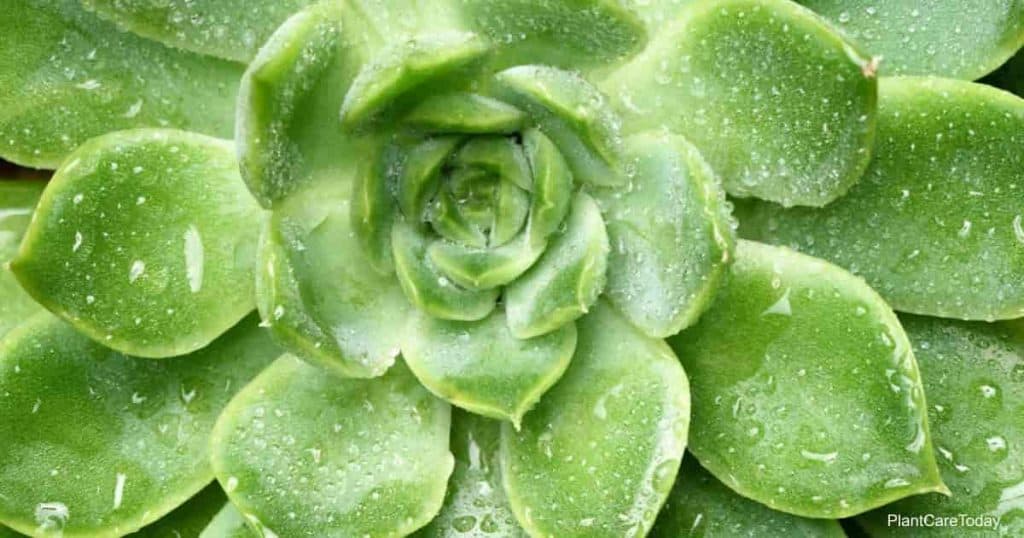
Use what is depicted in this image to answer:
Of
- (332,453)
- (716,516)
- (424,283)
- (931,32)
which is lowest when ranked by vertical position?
(716,516)

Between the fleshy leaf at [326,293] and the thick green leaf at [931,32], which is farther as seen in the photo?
the thick green leaf at [931,32]

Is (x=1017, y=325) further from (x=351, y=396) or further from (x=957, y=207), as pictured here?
(x=351, y=396)

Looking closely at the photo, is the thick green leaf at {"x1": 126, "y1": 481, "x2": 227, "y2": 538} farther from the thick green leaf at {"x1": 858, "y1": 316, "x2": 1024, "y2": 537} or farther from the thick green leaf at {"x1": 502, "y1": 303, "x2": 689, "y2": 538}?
the thick green leaf at {"x1": 858, "y1": 316, "x2": 1024, "y2": 537}

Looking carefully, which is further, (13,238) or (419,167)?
(13,238)

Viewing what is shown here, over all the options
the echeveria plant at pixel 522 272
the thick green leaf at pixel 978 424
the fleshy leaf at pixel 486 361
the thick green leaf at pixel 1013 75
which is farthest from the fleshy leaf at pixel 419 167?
the thick green leaf at pixel 1013 75

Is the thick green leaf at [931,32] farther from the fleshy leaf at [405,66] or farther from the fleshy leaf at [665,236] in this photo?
the fleshy leaf at [405,66]

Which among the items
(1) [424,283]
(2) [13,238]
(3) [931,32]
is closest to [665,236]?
(1) [424,283]

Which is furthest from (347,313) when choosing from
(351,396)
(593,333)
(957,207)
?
(957,207)

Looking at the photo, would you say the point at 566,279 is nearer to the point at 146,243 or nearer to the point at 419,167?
the point at 419,167
